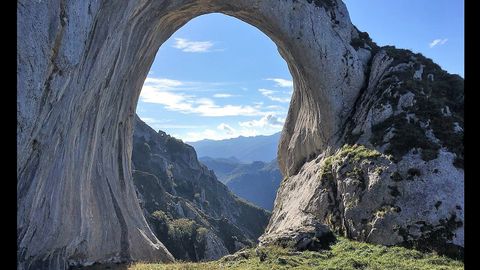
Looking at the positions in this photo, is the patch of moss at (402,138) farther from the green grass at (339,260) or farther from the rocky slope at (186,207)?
the rocky slope at (186,207)

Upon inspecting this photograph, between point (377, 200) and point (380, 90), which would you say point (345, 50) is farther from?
point (377, 200)

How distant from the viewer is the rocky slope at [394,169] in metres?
26.4

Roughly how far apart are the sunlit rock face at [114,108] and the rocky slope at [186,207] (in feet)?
200

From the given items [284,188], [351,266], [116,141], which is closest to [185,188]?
[284,188]

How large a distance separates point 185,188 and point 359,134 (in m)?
148

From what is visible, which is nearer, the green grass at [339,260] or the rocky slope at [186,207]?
the green grass at [339,260]

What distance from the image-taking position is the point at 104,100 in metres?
27.2

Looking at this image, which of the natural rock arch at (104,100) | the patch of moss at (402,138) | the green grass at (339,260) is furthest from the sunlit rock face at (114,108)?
the green grass at (339,260)

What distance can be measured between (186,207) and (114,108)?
11510cm

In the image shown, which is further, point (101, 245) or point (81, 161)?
point (101, 245)

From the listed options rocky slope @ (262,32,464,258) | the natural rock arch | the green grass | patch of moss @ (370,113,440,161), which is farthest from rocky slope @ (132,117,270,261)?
the green grass

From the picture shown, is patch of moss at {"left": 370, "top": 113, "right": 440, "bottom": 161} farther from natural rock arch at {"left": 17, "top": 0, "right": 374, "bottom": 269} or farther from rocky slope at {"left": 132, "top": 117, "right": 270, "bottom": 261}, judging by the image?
rocky slope at {"left": 132, "top": 117, "right": 270, "bottom": 261}

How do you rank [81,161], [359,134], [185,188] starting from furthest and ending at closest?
1. [185,188]
2. [359,134]
3. [81,161]

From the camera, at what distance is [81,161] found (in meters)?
24.8
